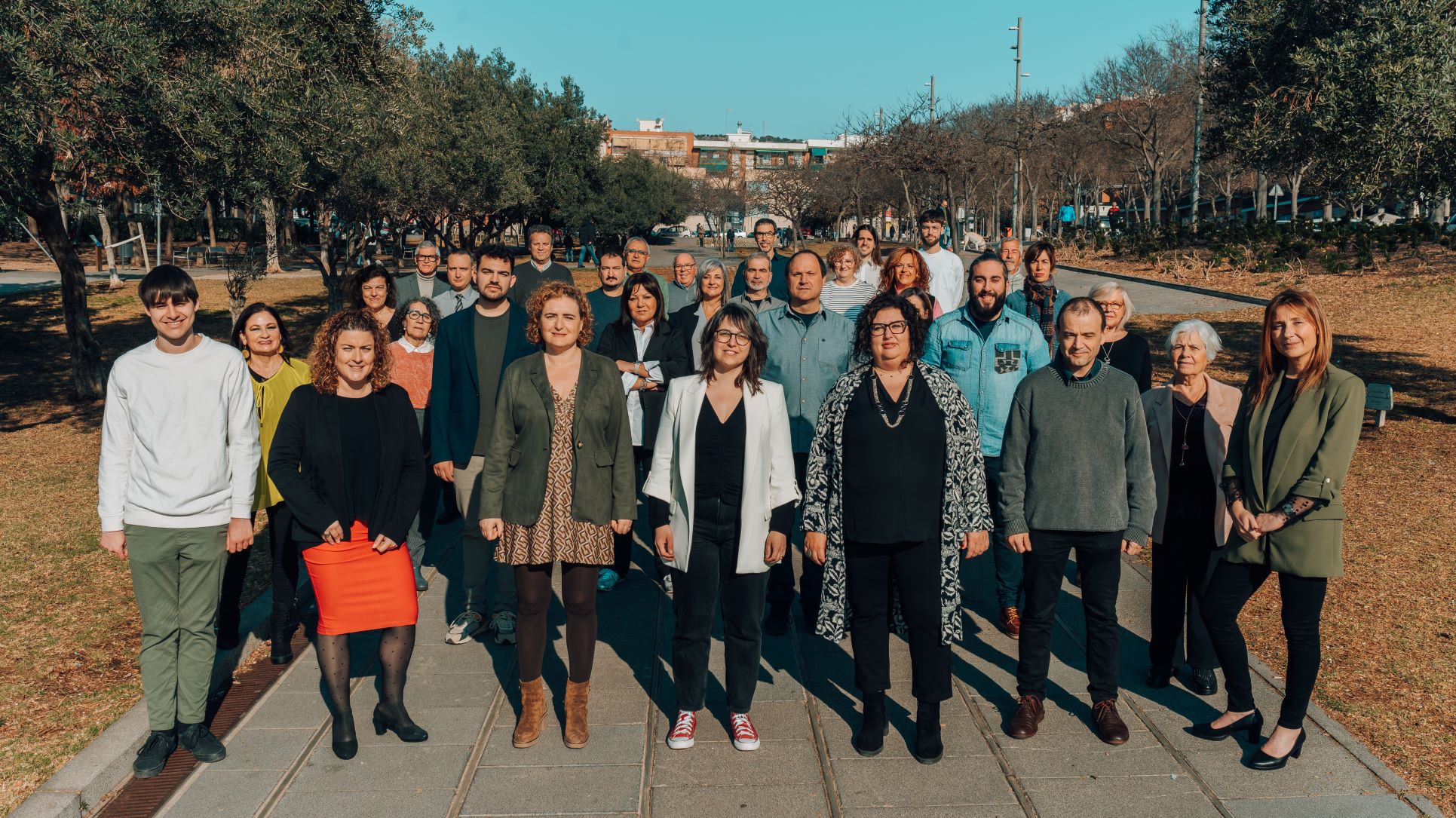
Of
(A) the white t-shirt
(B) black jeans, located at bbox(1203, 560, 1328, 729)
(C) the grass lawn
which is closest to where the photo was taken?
(B) black jeans, located at bbox(1203, 560, 1328, 729)

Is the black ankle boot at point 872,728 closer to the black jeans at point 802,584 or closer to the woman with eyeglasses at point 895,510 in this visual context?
the woman with eyeglasses at point 895,510

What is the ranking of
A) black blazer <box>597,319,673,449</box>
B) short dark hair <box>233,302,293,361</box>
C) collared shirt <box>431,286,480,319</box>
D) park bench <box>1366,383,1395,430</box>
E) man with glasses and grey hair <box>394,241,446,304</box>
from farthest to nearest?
park bench <box>1366,383,1395,430</box> < man with glasses and grey hair <box>394,241,446,304</box> < collared shirt <box>431,286,480,319</box> < black blazer <box>597,319,673,449</box> < short dark hair <box>233,302,293,361</box>

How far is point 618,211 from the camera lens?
5622 centimetres

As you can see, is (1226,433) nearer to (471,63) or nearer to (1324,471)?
(1324,471)

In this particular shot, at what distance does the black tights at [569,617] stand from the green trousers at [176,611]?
1232mm

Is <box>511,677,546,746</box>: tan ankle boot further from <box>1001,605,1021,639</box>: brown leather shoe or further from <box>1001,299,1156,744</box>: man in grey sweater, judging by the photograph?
<box>1001,605,1021,639</box>: brown leather shoe

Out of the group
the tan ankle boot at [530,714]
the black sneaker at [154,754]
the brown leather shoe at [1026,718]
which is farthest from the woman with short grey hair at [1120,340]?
the black sneaker at [154,754]

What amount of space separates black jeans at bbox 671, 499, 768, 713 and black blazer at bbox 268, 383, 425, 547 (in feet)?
3.77

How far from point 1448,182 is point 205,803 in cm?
1040

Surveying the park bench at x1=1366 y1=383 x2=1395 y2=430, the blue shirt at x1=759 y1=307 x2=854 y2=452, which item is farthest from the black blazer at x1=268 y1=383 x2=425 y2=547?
the park bench at x1=1366 y1=383 x2=1395 y2=430

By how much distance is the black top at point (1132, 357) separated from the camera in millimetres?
5688

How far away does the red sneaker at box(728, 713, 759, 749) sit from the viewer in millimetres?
4258

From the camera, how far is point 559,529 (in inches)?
167

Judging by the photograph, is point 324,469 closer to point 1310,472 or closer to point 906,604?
point 906,604
